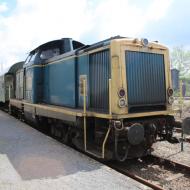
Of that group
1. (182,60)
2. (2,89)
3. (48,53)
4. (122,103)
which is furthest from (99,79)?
(182,60)

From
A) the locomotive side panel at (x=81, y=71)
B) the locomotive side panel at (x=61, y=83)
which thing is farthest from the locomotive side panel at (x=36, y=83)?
Result: the locomotive side panel at (x=81, y=71)

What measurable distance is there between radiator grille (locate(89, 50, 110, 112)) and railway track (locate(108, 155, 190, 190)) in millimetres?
1490

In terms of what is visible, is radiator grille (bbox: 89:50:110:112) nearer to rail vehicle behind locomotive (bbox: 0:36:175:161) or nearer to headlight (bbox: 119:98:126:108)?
rail vehicle behind locomotive (bbox: 0:36:175:161)

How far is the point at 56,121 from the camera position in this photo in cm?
916

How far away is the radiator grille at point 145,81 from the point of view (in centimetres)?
682

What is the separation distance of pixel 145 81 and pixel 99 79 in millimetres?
1136

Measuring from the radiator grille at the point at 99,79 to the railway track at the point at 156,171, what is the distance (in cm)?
149

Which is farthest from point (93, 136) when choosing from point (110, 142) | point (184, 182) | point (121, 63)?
point (184, 182)

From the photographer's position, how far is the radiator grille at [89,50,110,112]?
22.6ft

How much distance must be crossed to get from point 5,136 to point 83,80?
3682 mm

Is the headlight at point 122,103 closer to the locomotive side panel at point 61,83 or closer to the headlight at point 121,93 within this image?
the headlight at point 121,93

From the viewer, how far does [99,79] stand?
718 cm

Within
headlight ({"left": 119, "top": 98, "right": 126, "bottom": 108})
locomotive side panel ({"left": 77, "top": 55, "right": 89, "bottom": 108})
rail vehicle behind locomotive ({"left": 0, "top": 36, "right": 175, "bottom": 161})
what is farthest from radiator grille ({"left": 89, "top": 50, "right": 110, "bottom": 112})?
headlight ({"left": 119, "top": 98, "right": 126, "bottom": 108})

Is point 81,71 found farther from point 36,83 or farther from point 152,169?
point 36,83
